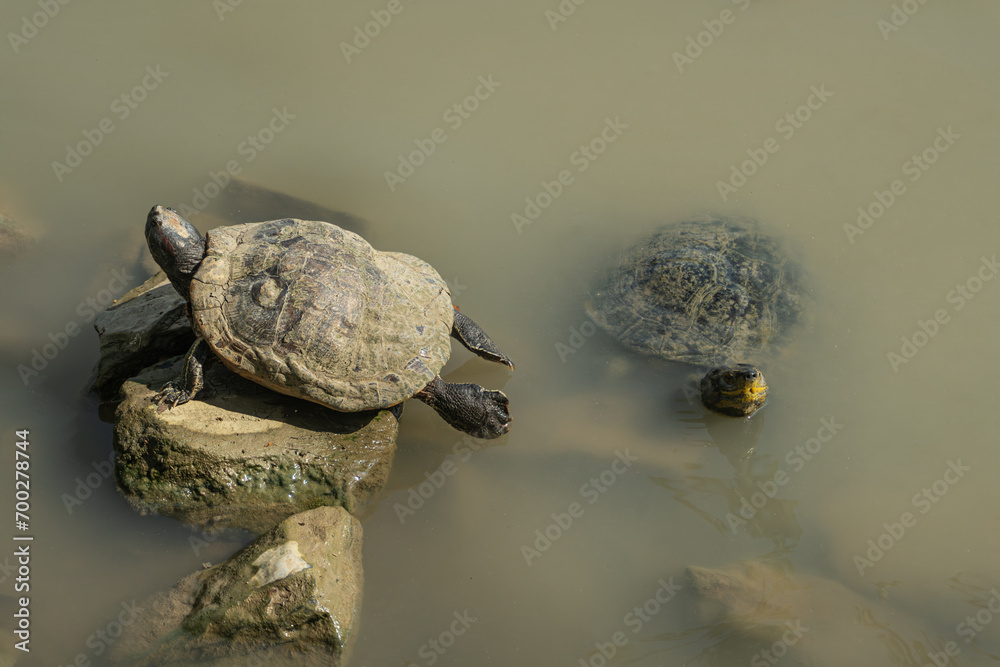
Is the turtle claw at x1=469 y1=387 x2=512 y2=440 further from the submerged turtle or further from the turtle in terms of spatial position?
the submerged turtle

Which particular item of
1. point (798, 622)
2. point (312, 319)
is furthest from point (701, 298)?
point (312, 319)

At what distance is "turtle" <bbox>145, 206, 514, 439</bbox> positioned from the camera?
4.00m

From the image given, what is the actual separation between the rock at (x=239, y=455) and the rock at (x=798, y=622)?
2283 mm

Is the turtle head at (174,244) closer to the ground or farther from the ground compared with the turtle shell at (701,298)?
closer to the ground

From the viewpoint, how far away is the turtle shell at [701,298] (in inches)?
200

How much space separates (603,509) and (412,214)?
3311mm

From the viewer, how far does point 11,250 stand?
5602 millimetres

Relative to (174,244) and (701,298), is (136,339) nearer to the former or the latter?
(174,244)

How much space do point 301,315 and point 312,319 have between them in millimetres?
71

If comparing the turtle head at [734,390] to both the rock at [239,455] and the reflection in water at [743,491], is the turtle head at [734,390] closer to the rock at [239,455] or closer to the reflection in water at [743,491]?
the reflection in water at [743,491]

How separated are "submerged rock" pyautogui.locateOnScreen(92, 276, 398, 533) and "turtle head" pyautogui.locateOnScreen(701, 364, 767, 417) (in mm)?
2359

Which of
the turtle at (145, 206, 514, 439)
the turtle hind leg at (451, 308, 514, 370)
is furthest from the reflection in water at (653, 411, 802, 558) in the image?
the turtle at (145, 206, 514, 439)

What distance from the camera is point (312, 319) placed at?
403 centimetres

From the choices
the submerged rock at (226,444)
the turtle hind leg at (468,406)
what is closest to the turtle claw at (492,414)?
the turtle hind leg at (468,406)
